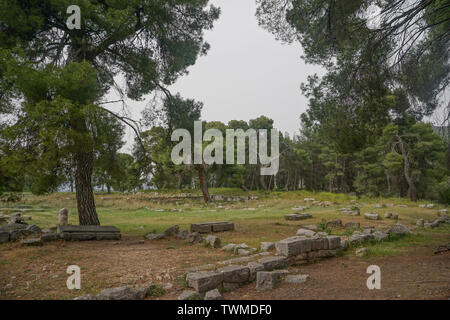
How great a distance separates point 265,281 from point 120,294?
234cm

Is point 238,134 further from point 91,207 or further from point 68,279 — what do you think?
point 68,279

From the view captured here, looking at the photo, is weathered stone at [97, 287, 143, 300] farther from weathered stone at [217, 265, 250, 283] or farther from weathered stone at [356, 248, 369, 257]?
weathered stone at [356, 248, 369, 257]

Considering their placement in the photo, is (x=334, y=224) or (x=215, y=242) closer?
(x=215, y=242)

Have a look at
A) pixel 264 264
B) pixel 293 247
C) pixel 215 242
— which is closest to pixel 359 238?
pixel 293 247

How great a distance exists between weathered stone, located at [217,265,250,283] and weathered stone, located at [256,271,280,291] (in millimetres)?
279

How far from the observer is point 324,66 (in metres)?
11.0

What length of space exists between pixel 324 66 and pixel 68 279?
10597mm

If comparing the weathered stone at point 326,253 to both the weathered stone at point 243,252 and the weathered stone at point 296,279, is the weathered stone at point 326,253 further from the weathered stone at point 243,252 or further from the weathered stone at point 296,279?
the weathered stone at point 296,279

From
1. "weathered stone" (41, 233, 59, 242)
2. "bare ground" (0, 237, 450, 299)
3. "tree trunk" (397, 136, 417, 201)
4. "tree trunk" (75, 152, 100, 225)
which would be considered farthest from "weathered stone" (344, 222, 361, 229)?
"tree trunk" (397, 136, 417, 201)

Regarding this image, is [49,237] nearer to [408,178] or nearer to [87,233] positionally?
[87,233]

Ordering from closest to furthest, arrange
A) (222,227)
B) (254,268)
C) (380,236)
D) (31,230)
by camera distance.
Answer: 1. (254,268)
2. (380,236)
3. (31,230)
4. (222,227)

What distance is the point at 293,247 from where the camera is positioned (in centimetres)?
625

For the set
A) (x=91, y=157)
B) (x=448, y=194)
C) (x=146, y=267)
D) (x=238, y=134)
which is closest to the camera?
(x=146, y=267)
